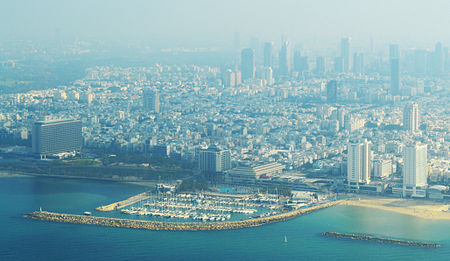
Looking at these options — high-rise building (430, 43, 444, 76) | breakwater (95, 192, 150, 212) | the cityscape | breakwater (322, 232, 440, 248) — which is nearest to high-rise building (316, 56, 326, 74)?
the cityscape

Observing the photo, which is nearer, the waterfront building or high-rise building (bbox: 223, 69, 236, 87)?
the waterfront building

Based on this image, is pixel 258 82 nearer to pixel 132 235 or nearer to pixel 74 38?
pixel 74 38

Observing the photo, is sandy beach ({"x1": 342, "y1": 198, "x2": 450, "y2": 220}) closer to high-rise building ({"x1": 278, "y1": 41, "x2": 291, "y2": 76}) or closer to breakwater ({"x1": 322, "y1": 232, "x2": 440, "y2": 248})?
breakwater ({"x1": 322, "y1": 232, "x2": 440, "y2": 248})

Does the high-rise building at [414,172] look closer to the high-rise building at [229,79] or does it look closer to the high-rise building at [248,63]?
the high-rise building at [229,79]

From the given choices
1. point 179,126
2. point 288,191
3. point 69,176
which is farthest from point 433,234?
point 179,126

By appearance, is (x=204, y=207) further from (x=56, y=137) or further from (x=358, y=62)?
(x=358, y=62)

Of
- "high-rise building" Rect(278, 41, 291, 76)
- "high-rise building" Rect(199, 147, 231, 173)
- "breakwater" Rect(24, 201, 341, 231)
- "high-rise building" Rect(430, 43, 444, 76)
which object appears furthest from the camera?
"high-rise building" Rect(278, 41, 291, 76)

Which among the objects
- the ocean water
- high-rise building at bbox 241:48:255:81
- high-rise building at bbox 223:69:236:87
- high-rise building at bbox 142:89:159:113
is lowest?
the ocean water

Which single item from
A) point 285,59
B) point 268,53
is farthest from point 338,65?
point 268,53
